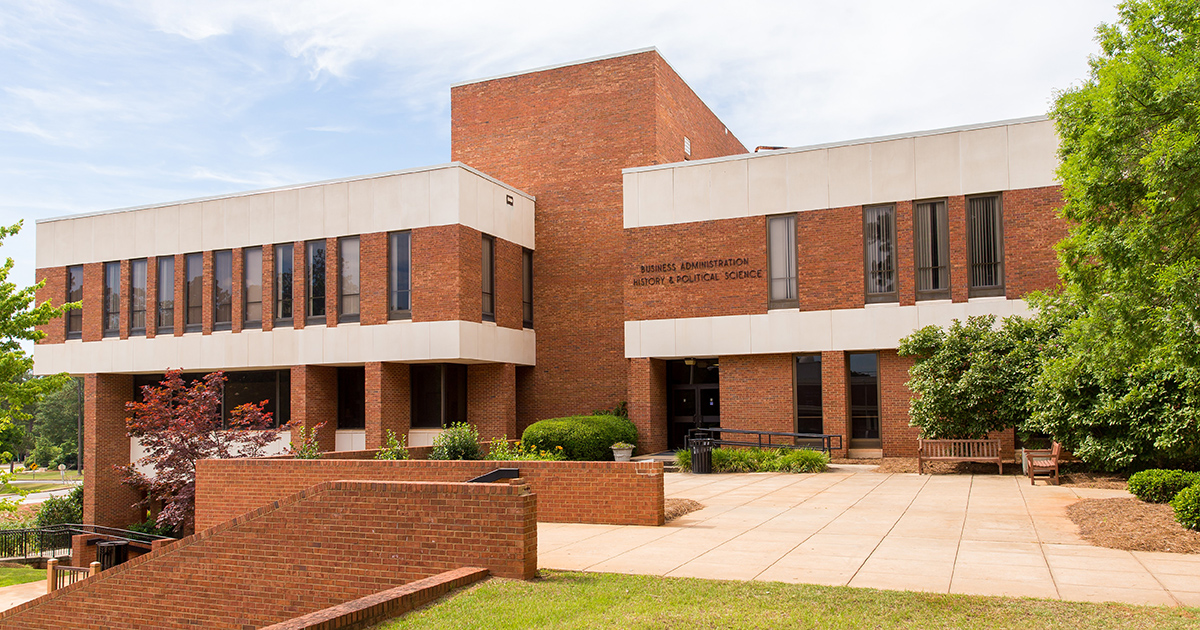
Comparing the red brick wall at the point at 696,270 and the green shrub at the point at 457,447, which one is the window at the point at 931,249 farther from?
the green shrub at the point at 457,447

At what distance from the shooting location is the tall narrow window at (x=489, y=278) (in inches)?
1180

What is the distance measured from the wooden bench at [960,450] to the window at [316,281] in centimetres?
1919

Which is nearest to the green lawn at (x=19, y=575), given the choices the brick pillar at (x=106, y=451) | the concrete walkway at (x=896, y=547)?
the brick pillar at (x=106, y=451)

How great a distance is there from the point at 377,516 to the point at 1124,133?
962 centimetres

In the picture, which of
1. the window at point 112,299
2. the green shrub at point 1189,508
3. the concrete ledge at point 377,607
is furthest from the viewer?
the window at point 112,299

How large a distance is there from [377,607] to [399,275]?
2207cm

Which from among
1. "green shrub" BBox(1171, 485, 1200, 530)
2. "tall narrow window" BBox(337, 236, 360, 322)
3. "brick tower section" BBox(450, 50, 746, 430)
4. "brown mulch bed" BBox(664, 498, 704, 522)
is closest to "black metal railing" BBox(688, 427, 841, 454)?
"brick tower section" BBox(450, 50, 746, 430)

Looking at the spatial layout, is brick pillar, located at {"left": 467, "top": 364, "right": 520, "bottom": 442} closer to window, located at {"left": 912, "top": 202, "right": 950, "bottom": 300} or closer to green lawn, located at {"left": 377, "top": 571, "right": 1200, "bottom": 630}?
window, located at {"left": 912, "top": 202, "right": 950, "bottom": 300}

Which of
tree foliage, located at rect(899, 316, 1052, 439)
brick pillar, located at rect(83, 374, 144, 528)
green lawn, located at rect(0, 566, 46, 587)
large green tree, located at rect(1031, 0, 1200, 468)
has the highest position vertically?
large green tree, located at rect(1031, 0, 1200, 468)

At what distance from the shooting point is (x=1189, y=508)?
11.3 metres

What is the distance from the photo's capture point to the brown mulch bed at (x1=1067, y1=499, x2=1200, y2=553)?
10.6 metres

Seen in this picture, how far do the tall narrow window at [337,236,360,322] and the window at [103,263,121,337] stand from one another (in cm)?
995

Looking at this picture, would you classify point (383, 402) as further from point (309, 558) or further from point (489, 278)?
point (309, 558)

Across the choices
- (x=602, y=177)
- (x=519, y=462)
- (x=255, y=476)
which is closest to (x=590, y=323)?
(x=602, y=177)
